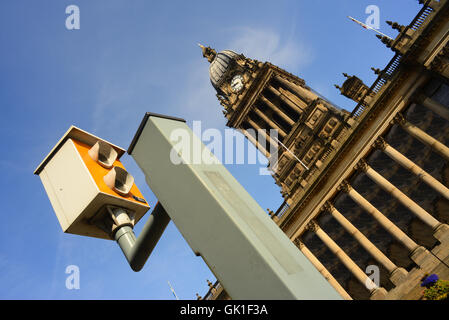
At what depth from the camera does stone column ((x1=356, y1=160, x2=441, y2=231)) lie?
2177 centimetres

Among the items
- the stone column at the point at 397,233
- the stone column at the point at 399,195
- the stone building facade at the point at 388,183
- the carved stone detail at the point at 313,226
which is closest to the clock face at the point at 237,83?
the stone building facade at the point at 388,183

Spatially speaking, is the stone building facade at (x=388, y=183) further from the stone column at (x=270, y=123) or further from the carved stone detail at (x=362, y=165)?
the stone column at (x=270, y=123)

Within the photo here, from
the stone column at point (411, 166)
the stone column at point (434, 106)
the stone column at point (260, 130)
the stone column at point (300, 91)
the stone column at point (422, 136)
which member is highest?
the stone column at point (434, 106)

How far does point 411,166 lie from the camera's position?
24.2 meters

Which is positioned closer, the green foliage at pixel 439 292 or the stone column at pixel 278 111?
the green foliage at pixel 439 292

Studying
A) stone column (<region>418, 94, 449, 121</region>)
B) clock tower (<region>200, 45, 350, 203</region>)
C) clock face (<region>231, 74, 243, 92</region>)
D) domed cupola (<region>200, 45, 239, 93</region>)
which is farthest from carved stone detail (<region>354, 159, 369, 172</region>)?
domed cupola (<region>200, 45, 239, 93</region>)

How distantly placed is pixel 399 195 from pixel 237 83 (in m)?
33.8

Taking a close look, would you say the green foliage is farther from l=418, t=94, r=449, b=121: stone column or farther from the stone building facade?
l=418, t=94, r=449, b=121: stone column

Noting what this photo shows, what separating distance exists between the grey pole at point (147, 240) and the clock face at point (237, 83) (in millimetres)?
49234

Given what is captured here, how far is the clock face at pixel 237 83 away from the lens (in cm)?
5103

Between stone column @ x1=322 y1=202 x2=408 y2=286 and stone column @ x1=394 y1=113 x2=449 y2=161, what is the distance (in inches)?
340
